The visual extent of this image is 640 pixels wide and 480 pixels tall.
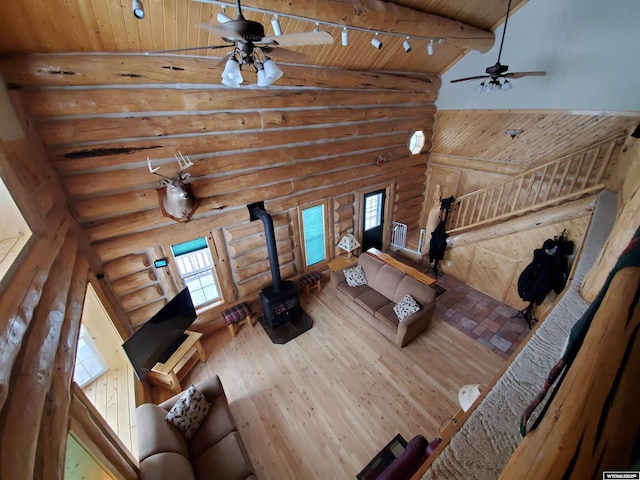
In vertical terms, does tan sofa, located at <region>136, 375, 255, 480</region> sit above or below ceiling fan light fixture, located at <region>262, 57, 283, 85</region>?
below

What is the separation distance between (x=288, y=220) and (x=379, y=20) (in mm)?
3718

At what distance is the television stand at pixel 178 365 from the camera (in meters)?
4.18

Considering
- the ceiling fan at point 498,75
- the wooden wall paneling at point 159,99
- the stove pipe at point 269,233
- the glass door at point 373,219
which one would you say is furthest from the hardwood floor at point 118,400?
the ceiling fan at point 498,75

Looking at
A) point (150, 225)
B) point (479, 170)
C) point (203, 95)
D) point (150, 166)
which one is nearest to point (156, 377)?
point (150, 225)

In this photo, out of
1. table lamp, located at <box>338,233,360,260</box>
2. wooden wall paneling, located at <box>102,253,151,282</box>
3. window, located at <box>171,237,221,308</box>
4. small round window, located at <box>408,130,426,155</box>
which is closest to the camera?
wooden wall paneling, located at <box>102,253,151,282</box>

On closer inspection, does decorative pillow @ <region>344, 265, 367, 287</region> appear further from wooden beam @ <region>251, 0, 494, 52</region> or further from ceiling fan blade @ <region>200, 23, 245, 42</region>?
ceiling fan blade @ <region>200, 23, 245, 42</region>

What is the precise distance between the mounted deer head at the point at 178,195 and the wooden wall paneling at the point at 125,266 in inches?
35.5

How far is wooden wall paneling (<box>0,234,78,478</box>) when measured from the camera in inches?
40.3

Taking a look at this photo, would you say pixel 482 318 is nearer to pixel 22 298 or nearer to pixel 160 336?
pixel 160 336

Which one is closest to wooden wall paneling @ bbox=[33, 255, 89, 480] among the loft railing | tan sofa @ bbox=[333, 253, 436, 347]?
tan sofa @ bbox=[333, 253, 436, 347]

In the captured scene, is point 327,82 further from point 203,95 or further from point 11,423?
point 11,423

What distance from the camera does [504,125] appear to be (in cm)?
629

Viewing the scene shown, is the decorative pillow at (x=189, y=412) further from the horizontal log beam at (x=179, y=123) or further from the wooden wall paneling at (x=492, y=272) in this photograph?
the wooden wall paneling at (x=492, y=272)

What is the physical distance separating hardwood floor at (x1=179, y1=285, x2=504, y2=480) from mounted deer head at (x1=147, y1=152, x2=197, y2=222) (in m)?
2.72
